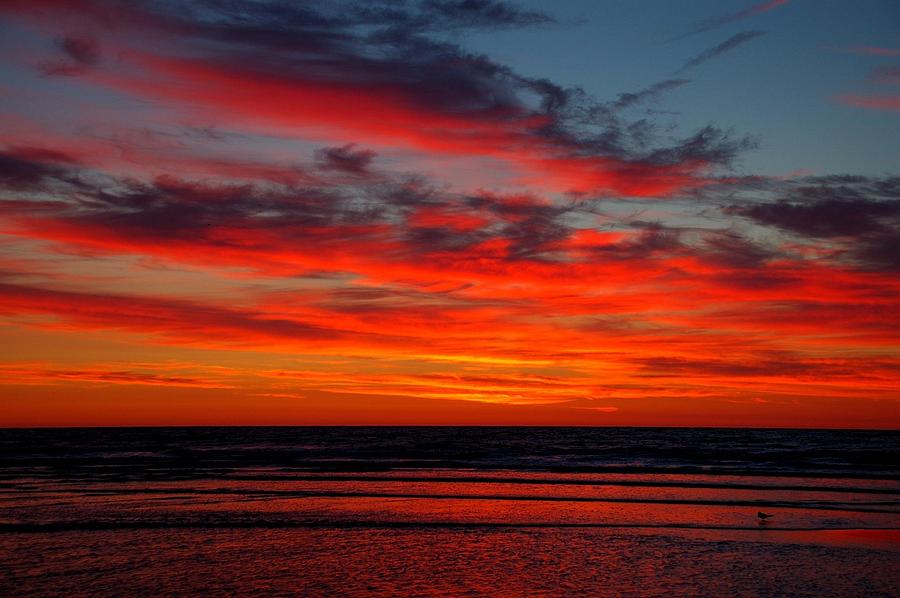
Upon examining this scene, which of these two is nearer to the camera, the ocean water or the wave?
the ocean water

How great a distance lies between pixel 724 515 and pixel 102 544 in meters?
20.8

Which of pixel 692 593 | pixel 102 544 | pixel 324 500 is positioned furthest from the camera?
pixel 324 500

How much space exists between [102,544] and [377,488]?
17.3 m

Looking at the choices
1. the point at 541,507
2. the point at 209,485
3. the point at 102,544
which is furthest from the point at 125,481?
the point at 541,507

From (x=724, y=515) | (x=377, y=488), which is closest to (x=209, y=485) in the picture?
(x=377, y=488)

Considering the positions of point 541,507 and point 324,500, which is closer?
point 541,507

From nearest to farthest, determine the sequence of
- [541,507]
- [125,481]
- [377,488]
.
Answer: [541,507], [377,488], [125,481]

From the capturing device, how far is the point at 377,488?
37.1 m

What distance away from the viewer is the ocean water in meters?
16.8

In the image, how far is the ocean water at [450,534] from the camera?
16766mm

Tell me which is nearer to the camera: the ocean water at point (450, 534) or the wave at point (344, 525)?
the ocean water at point (450, 534)

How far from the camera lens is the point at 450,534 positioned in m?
23.1

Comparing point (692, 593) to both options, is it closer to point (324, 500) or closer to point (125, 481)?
point (324, 500)

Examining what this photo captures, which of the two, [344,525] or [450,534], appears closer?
[450,534]
